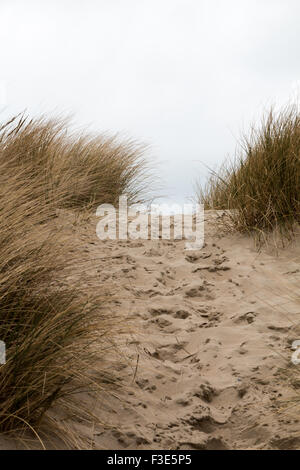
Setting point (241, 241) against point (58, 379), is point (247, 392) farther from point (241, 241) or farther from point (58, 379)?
point (241, 241)

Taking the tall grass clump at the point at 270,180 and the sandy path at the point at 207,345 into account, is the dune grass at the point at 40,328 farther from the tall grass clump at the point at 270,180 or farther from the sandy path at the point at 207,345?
the tall grass clump at the point at 270,180

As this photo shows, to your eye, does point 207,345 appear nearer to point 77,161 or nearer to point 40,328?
point 40,328

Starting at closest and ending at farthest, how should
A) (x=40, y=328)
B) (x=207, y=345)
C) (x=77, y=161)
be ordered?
(x=40, y=328) < (x=207, y=345) < (x=77, y=161)

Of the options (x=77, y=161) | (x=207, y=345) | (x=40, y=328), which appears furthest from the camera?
(x=77, y=161)

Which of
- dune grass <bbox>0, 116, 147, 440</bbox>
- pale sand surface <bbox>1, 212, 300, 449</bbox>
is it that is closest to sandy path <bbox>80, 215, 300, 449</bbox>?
pale sand surface <bbox>1, 212, 300, 449</bbox>

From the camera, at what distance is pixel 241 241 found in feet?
13.5

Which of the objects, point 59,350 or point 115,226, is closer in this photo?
point 59,350

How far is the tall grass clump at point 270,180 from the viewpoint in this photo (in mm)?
3918

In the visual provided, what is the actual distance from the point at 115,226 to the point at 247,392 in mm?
2486

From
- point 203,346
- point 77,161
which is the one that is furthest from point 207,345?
point 77,161

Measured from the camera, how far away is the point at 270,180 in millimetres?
3949

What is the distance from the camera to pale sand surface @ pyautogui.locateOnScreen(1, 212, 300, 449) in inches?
87.7

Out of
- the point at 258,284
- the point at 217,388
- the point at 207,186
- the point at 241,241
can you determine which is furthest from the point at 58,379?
the point at 207,186

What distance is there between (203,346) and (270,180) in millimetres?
1532
